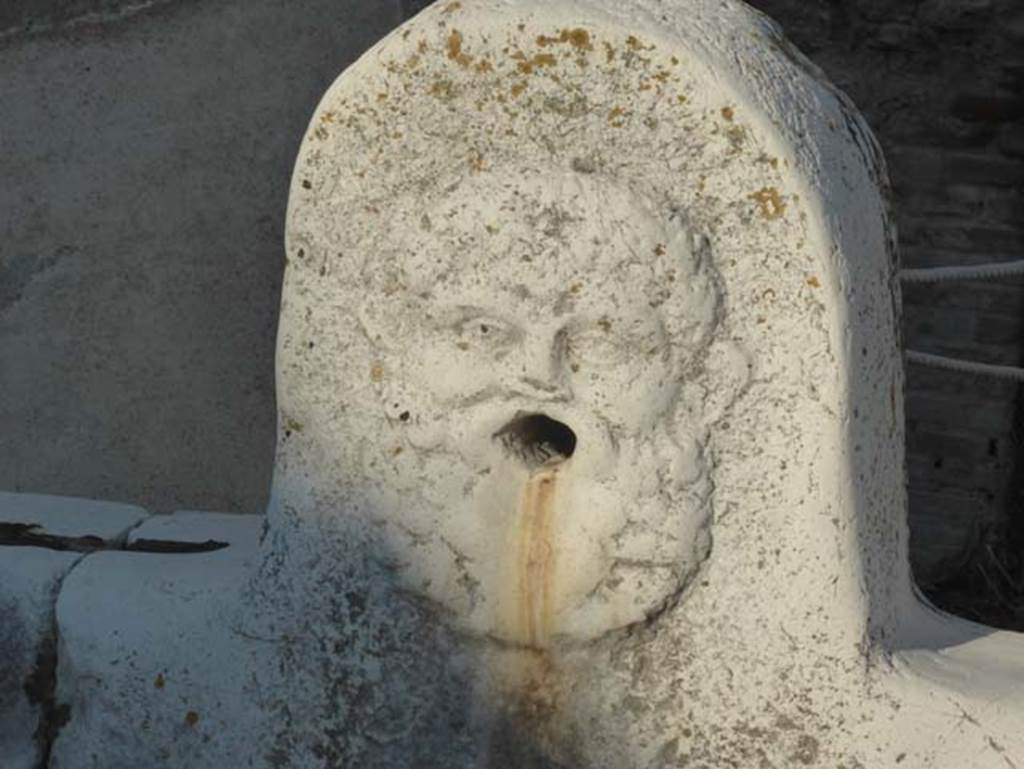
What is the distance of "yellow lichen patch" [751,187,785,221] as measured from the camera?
5.17 ft

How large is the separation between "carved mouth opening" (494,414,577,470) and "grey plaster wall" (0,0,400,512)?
59.1 inches

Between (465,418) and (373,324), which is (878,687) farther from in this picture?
(373,324)

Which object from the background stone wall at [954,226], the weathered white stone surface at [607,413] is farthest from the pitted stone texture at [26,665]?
the background stone wall at [954,226]

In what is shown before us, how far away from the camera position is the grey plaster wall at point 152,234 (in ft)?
10.2

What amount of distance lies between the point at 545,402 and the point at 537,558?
0.15m

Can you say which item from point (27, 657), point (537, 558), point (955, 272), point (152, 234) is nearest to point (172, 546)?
point (27, 657)

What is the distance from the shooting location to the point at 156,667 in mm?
1927

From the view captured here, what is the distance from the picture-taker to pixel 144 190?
315cm

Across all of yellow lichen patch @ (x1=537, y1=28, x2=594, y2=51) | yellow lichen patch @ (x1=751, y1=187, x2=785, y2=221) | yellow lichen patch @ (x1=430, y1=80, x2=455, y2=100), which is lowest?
yellow lichen patch @ (x1=751, y1=187, x2=785, y2=221)

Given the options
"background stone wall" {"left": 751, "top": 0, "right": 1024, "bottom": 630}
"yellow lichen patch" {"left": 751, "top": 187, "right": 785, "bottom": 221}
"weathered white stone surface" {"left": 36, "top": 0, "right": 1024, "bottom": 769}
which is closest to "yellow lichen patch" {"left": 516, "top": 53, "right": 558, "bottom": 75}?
"weathered white stone surface" {"left": 36, "top": 0, "right": 1024, "bottom": 769}

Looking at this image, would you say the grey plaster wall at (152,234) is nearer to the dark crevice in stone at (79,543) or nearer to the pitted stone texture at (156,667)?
the dark crevice in stone at (79,543)

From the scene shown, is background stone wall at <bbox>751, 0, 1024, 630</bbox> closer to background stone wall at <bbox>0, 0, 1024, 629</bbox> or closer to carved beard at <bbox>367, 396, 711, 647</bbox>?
background stone wall at <bbox>0, 0, 1024, 629</bbox>

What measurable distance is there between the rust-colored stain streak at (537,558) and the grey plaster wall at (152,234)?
1516 millimetres

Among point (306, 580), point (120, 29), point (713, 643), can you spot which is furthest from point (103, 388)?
point (713, 643)
